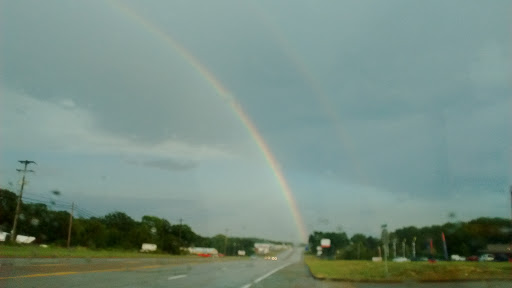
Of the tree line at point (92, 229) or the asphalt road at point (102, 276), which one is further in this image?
the tree line at point (92, 229)

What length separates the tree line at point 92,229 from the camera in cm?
8969

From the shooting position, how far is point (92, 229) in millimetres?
108250

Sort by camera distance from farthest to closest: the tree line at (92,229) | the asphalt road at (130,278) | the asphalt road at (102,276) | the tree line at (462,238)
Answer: the tree line at (92,229), the tree line at (462,238), the asphalt road at (130,278), the asphalt road at (102,276)

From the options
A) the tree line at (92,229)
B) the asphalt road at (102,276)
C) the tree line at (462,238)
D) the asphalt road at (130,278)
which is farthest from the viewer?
the tree line at (92,229)

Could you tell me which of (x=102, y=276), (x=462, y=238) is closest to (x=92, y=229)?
(x=462, y=238)

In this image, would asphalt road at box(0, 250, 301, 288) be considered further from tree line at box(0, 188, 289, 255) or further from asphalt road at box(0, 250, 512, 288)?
tree line at box(0, 188, 289, 255)

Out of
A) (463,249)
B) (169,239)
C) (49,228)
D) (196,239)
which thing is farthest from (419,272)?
(196,239)

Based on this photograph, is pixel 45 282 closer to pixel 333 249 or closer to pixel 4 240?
pixel 4 240

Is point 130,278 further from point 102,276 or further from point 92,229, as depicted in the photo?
point 92,229

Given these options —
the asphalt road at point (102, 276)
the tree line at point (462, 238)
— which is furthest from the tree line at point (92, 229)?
the asphalt road at point (102, 276)

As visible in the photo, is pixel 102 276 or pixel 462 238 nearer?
pixel 102 276

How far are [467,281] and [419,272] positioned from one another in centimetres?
312

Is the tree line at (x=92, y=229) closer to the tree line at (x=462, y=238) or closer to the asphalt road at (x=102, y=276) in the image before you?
the tree line at (x=462, y=238)

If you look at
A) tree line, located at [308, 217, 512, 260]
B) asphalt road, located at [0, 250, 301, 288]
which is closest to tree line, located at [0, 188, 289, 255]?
tree line, located at [308, 217, 512, 260]
